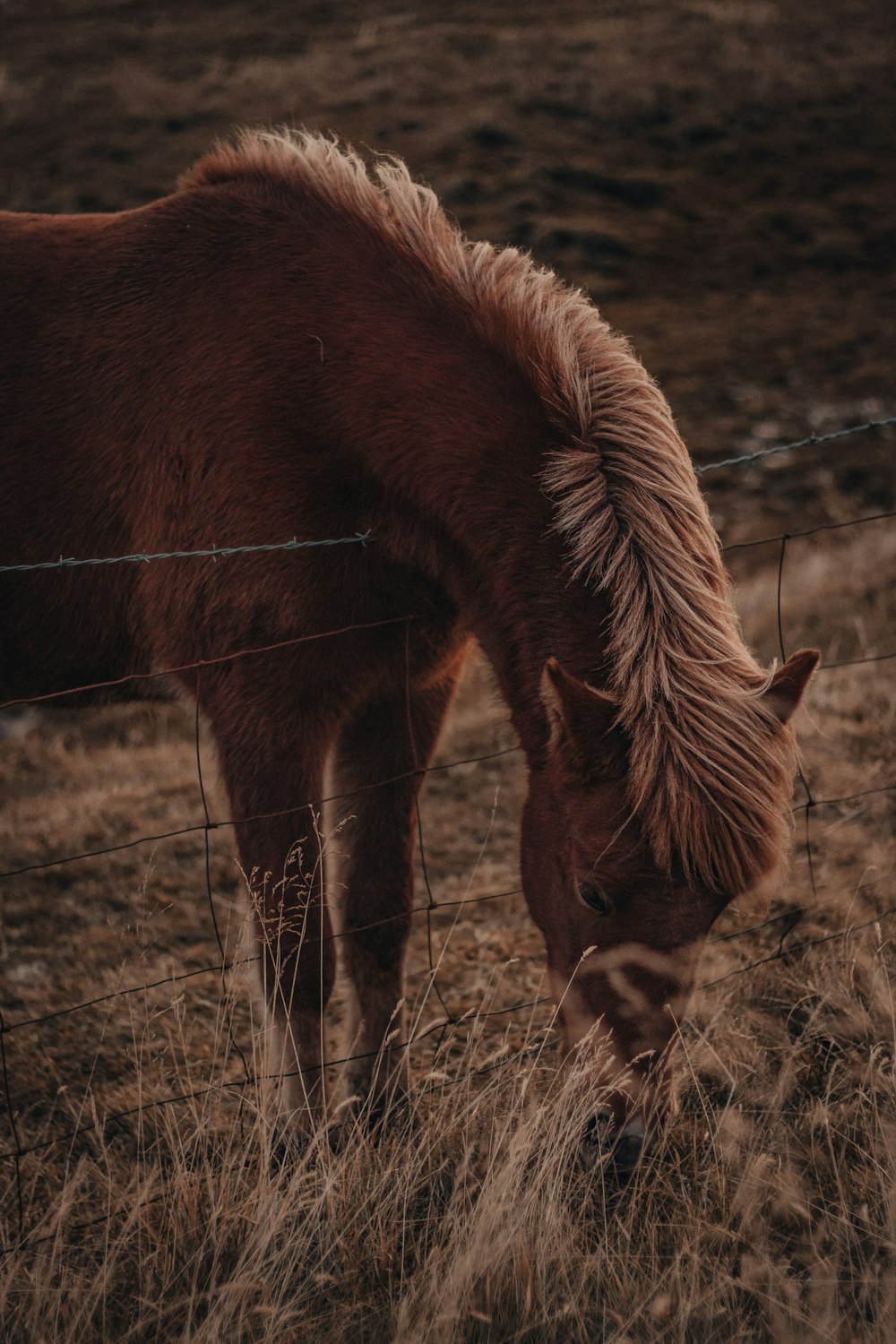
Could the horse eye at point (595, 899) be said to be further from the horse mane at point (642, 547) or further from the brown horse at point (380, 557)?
the horse mane at point (642, 547)

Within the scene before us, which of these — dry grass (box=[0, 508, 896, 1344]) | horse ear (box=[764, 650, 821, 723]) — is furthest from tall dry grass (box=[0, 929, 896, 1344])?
horse ear (box=[764, 650, 821, 723])

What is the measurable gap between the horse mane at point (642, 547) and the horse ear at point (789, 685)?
0.04m

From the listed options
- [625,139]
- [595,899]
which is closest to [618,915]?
[595,899]

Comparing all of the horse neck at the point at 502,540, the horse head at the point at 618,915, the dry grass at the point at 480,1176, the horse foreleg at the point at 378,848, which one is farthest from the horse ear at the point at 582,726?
the horse foreleg at the point at 378,848

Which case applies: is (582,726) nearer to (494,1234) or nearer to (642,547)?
(642,547)

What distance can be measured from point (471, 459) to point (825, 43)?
1031 inches

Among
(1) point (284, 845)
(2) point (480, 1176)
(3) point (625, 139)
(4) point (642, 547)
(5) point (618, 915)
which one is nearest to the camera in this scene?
(5) point (618, 915)

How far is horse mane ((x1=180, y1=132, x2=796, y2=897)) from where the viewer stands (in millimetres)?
2365

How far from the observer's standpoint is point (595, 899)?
2.53 meters

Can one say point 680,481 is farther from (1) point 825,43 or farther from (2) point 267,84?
(1) point 825,43

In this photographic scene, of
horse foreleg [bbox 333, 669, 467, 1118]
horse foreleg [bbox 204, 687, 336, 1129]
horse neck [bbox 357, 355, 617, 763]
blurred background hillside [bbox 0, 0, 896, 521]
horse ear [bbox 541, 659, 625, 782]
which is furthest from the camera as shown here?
blurred background hillside [bbox 0, 0, 896, 521]

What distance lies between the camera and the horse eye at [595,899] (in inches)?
98.2

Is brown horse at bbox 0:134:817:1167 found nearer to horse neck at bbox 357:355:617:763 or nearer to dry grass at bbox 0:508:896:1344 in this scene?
horse neck at bbox 357:355:617:763

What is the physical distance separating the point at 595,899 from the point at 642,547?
2.75ft
